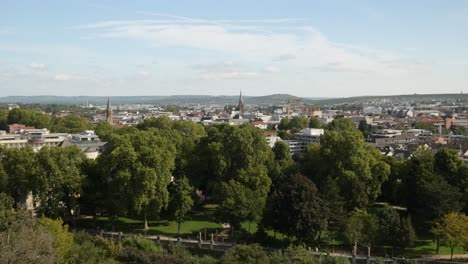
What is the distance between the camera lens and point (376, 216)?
28.9m

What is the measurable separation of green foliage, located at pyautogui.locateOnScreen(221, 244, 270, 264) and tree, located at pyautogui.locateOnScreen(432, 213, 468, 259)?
9773 millimetres

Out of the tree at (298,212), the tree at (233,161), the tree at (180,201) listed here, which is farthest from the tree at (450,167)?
the tree at (180,201)

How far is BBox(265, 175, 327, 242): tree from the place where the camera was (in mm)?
27188

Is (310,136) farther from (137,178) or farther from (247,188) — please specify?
(137,178)

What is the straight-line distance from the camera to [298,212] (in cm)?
2719

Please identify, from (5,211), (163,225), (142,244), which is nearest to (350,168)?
(163,225)

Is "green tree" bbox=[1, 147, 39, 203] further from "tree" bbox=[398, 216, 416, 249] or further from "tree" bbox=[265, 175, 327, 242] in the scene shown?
"tree" bbox=[398, 216, 416, 249]

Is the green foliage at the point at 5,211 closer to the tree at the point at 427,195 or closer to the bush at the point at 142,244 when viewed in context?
the bush at the point at 142,244

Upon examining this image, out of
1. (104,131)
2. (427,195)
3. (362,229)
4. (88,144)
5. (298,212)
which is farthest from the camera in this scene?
(104,131)

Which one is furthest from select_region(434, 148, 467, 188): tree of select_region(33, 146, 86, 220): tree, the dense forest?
select_region(33, 146, 86, 220): tree

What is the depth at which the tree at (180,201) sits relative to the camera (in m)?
31.0

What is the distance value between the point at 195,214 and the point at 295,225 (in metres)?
11.1

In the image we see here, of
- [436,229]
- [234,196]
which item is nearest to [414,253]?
[436,229]

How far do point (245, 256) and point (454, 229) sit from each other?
11.1m
